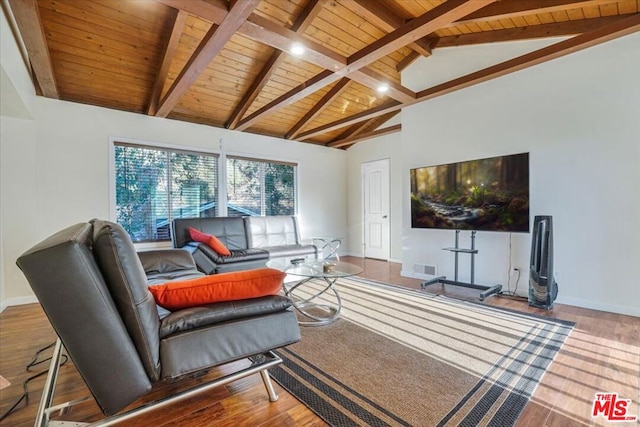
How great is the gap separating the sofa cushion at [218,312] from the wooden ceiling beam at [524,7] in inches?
115

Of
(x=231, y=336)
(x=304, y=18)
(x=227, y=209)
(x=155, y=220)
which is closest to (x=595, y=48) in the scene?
(x=304, y=18)

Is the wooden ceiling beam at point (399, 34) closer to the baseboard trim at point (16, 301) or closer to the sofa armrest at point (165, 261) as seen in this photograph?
the sofa armrest at point (165, 261)

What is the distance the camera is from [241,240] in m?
4.51

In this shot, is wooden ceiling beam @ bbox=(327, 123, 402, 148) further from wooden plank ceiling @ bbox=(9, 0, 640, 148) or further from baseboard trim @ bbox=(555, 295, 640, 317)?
baseboard trim @ bbox=(555, 295, 640, 317)

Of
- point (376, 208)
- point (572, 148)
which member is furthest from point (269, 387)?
point (376, 208)

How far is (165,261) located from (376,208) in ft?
14.5

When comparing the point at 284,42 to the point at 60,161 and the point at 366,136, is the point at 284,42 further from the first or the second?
the point at 366,136

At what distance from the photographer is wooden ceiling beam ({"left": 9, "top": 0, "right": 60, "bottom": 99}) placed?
2244 mm

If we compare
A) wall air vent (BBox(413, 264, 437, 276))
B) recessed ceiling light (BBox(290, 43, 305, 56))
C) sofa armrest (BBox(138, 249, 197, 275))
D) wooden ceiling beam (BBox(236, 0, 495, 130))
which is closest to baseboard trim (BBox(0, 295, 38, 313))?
sofa armrest (BBox(138, 249, 197, 275))

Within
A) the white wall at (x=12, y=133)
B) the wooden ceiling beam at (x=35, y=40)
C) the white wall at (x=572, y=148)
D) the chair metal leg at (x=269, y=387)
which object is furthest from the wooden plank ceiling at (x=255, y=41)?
the chair metal leg at (x=269, y=387)

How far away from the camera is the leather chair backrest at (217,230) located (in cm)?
397

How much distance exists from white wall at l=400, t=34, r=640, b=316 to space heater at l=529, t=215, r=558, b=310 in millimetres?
307

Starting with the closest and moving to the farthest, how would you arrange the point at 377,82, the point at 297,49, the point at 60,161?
the point at 297,49, the point at 377,82, the point at 60,161

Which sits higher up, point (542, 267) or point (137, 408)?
point (542, 267)
